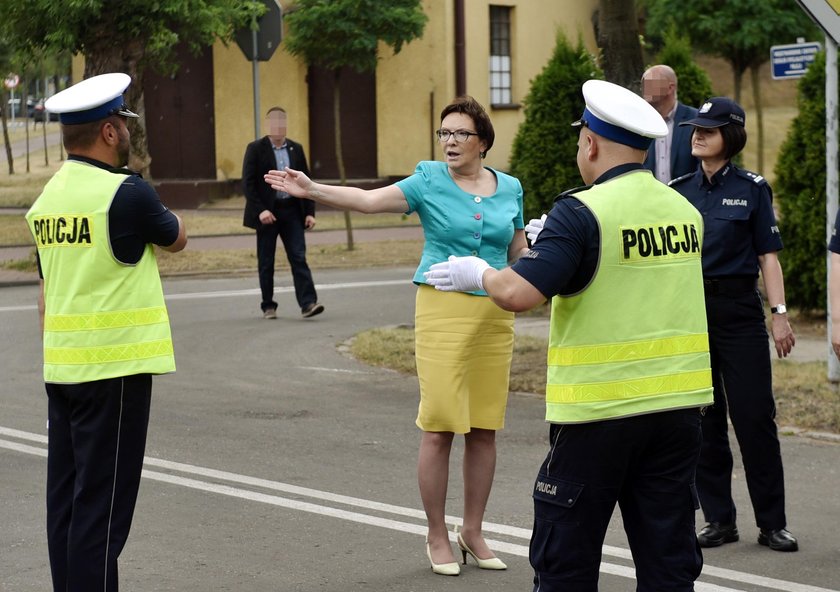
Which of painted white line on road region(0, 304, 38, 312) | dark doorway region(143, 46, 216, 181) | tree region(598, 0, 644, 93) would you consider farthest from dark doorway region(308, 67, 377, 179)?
tree region(598, 0, 644, 93)

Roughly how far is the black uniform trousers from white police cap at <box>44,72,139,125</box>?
1.88m

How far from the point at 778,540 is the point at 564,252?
9.19ft

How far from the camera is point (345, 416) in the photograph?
9.59 metres

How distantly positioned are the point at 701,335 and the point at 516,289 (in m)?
0.68

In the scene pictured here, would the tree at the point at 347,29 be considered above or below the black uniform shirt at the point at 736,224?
above

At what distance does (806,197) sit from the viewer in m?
13.2

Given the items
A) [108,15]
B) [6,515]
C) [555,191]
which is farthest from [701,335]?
[108,15]

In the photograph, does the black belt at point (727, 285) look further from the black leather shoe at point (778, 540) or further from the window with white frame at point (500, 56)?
the window with white frame at point (500, 56)

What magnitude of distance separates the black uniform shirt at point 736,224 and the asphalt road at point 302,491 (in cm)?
129

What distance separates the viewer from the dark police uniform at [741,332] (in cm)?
636

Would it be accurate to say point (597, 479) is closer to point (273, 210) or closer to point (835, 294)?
point (835, 294)

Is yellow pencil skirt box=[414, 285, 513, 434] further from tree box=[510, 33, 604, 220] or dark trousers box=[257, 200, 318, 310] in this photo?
tree box=[510, 33, 604, 220]

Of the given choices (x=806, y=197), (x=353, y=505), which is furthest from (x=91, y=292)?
(x=806, y=197)

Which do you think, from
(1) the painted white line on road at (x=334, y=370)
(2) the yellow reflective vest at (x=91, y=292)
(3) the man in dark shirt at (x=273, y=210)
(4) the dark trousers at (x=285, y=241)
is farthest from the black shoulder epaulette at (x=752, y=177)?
(4) the dark trousers at (x=285, y=241)
